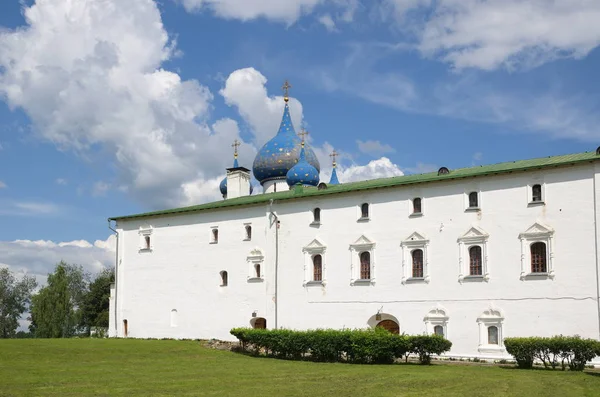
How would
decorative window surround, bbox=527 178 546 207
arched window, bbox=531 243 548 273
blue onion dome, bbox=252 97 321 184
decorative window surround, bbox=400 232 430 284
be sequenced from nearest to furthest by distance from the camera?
1. arched window, bbox=531 243 548 273
2. decorative window surround, bbox=527 178 546 207
3. decorative window surround, bbox=400 232 430 284
4. blue onion dome, bbox=252 97 321 184

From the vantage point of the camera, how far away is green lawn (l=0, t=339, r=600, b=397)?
16781 millimetres

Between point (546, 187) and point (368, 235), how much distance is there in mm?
8178

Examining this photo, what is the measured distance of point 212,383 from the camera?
18359mm

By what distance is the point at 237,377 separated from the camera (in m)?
20.0

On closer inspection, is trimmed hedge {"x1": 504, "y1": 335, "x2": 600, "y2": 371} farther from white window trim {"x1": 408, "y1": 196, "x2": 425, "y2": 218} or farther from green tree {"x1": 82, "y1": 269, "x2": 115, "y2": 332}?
green tree {"x1": 82, "y1": 269, "x2": 115, "y2": 332}

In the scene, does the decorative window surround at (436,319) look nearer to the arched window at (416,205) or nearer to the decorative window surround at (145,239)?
the arched window at (416,205)

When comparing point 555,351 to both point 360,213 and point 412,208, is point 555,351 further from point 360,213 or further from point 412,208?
point 360,213

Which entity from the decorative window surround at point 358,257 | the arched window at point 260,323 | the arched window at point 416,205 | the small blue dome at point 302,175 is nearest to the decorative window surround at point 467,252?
the arched window at point 416,205

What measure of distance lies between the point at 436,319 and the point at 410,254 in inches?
119

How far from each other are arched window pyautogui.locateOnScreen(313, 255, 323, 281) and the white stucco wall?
16.9 inches

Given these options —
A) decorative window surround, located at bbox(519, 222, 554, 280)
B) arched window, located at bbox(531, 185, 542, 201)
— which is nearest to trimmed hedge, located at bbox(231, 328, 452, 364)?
decorative window surround, located at bbox(519, 222, 554, 280)

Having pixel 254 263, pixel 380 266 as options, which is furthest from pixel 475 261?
pixel 254 263

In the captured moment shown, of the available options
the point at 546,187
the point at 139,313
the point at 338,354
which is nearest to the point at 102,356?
the point at 338,354

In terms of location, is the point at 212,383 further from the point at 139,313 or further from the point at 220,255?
the point at 139,313
